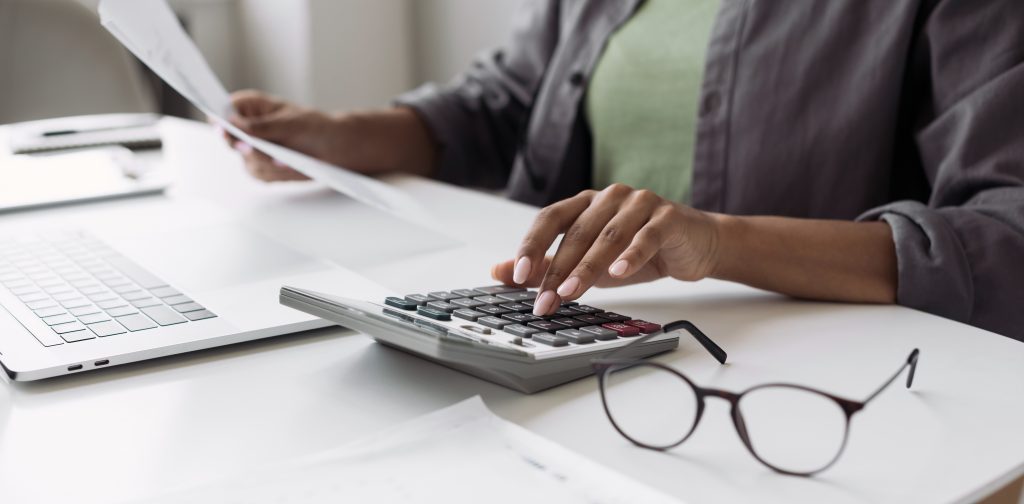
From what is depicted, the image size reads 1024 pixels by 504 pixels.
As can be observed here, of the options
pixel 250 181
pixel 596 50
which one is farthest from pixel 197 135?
pixel 596 50

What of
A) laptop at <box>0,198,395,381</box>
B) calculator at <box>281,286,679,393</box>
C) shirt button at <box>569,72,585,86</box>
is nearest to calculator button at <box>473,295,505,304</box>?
calculator at <box>281,286,679,393</box>

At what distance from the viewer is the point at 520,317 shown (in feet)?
2.04

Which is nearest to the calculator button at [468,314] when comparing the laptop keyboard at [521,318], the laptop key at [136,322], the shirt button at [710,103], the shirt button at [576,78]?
the laptop keyboard at [521,318]

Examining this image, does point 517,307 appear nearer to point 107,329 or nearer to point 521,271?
point 521,271

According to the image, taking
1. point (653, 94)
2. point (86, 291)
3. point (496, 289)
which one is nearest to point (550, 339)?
point (496, 289)

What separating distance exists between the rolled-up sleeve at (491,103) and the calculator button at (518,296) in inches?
26.4

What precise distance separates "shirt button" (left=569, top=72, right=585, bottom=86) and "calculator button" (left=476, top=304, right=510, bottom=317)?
638mm

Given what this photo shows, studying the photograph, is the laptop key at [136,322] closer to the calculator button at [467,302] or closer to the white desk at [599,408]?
the white desk at [599,408]

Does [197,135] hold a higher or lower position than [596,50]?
lower

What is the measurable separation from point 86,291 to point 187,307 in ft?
0.28

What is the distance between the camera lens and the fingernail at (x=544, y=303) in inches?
24.9

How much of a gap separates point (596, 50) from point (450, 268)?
0.49 meters

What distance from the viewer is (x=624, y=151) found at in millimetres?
1203

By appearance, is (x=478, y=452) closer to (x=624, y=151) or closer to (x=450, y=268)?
(x=450, y=268)
